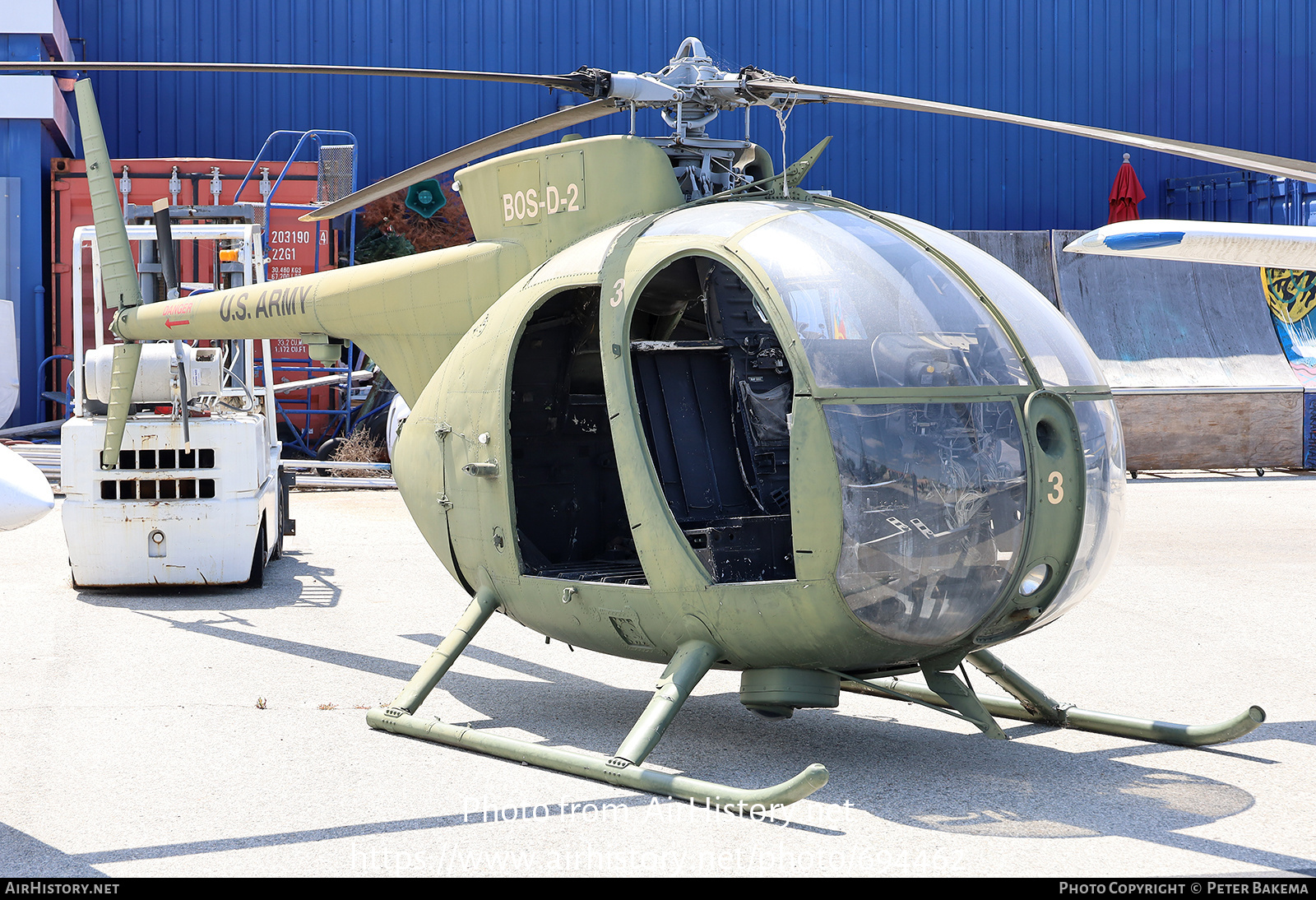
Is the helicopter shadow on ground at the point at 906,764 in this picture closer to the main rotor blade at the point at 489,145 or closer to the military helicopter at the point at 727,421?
the military helicopter at the point at 727,421

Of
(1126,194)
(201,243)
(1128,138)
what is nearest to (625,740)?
(1128,138)

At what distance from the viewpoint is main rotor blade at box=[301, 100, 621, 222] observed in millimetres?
5555

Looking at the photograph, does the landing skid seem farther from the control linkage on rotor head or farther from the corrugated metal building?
the corrugated metal building

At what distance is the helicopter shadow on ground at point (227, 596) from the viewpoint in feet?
28.0

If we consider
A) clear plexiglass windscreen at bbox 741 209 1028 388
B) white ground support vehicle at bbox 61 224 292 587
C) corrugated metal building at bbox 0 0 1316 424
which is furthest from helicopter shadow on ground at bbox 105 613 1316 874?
corrugated metal building at bbox 0 0 1316 424

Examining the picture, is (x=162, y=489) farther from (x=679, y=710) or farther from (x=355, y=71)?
(x=679, y=710)

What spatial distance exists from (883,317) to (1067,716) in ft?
7.06

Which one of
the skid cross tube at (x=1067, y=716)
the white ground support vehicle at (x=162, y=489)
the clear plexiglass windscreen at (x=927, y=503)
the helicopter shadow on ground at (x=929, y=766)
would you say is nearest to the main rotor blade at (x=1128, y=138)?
the clear plexiglass windscreen at (x=927, y=503)

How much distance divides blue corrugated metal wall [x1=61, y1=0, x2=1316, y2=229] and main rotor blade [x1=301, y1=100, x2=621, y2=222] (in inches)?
486

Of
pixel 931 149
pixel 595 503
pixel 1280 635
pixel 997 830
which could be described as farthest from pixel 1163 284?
pixel 997 830

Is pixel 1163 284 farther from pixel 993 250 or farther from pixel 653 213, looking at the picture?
pixel 653 213

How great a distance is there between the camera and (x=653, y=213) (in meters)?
5.53

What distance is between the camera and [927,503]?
167 inches

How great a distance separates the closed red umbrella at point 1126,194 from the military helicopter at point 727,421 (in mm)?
15709
